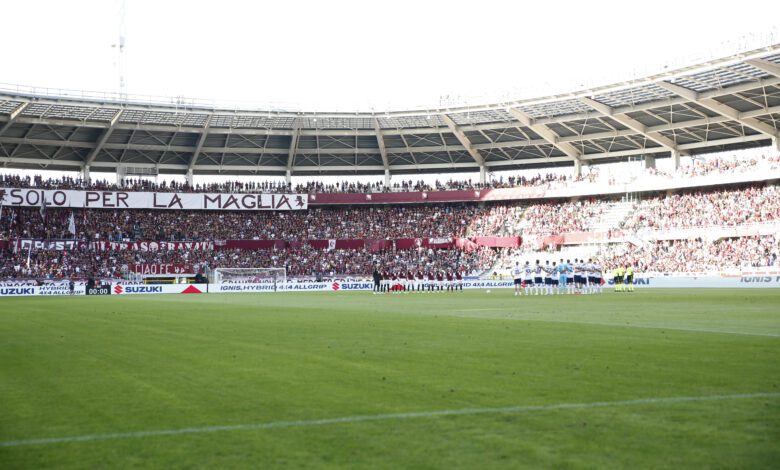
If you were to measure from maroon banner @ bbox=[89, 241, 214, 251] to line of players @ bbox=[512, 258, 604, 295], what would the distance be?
137 ft

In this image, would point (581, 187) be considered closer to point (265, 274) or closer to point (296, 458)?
point (265, 274)

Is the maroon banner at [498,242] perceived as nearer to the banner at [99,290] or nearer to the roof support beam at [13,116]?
the banner at [99,290]

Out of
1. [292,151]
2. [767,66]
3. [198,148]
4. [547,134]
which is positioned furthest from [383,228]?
[767,66]

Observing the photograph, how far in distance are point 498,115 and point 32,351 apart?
2550 inches

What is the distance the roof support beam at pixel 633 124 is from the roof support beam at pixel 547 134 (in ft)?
23.3

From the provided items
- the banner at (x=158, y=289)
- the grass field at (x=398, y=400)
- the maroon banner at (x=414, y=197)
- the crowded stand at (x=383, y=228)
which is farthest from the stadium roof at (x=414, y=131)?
the grass field at (x=398, y=400)

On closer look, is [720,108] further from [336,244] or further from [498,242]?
[336,244]

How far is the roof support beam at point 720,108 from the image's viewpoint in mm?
62188

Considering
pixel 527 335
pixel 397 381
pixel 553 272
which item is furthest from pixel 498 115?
pixel 397 381

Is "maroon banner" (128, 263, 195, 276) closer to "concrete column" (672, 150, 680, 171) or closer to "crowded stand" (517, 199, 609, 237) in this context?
"crowded stand" (517, 199, 609, 237)

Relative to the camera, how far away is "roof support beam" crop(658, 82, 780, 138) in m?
62.2

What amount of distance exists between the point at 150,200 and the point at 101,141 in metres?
7.53

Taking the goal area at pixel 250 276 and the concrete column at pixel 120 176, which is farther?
the concrete column at pixel 120 176

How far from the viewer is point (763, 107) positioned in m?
63.2
